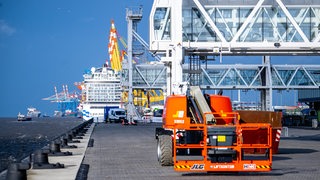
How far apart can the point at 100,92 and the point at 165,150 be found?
142 m

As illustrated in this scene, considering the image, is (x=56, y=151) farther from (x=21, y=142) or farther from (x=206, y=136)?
(x=21, y=142)

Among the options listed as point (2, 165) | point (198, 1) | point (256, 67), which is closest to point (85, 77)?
point (256, 67)

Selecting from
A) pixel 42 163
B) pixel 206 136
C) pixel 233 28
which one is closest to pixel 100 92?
pixel 233 28

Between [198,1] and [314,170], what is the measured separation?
24311 millimetres

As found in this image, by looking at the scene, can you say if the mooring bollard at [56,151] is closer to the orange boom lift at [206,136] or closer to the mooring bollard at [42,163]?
the mooring bollard at [42,163]

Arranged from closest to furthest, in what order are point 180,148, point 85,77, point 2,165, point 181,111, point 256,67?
point 180,148 < point 181,111 < point 2,165 < point 256,67 < point 85,77

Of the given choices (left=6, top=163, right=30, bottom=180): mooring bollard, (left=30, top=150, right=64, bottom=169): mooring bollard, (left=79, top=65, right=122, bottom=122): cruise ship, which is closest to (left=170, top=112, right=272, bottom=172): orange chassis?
(left=30, top=150, right=64, bottom=169): mooring bollard

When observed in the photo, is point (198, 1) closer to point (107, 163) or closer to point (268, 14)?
point (268, 14)

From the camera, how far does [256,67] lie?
374 ft

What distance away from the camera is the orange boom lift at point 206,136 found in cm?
1784

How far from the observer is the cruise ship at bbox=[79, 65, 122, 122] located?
155 m

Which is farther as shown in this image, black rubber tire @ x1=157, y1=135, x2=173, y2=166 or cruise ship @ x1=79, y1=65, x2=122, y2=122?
cruise ship @ x1=79, y1=65, x2=122, y2=122

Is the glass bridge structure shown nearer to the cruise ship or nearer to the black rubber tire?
the black rubber tire

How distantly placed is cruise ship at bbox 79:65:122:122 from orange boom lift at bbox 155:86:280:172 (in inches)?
5055
